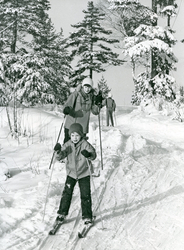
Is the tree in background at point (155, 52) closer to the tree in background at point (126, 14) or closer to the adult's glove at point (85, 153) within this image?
the tree in background at point (126, 14)

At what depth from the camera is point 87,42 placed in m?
28.0

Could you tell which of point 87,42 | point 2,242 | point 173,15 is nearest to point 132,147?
point 2,242

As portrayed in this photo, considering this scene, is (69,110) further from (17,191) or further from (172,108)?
(172,108)

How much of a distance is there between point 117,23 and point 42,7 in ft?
18.8

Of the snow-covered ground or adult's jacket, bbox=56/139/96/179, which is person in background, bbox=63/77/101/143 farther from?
adult's jacket, bbox=56/139/96/179

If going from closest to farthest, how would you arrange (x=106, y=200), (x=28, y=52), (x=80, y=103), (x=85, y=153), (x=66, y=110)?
(x=85, y=153), (x=106, y=200), (x=66, y=110), (x=80, y=103), (x=28, y=52)

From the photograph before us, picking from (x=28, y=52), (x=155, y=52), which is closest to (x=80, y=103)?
(x=155, y=52)

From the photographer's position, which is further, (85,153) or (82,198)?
(82,198)

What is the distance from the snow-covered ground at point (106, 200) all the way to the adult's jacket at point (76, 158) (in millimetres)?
299

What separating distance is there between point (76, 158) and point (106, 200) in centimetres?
141

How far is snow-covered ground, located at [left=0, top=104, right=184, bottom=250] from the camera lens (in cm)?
390

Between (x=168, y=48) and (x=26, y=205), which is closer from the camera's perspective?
(x=26, y=205)

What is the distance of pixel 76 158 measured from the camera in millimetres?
4348

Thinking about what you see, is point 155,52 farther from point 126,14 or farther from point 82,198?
point 82,198
